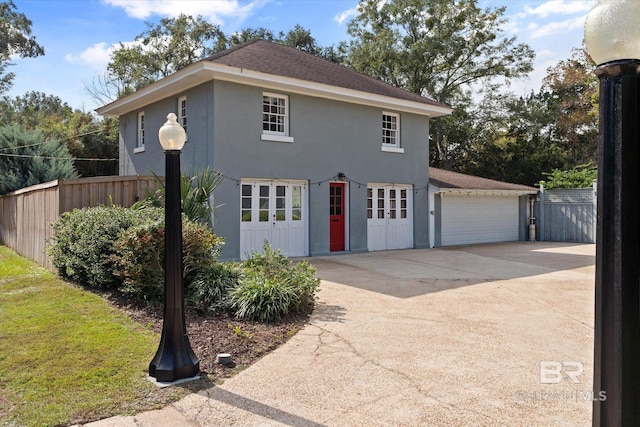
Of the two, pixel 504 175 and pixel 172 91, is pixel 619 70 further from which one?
pixel 504 175

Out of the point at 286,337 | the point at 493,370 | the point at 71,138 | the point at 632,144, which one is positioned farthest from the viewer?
the point at 71,138

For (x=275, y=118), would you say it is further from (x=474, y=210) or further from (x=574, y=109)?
(x=574, y=109)

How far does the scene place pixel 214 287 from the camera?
7023 millimetres

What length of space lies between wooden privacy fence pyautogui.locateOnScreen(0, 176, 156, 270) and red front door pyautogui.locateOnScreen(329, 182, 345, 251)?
5948 mm

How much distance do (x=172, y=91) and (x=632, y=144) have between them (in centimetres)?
1330

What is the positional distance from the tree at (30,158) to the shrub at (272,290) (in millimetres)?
14228

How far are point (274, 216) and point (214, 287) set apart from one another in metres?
6.46

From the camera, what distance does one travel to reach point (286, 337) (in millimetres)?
5789

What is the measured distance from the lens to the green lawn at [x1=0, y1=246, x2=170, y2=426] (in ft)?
12.3

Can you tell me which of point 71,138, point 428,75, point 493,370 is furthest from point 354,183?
point 428,75

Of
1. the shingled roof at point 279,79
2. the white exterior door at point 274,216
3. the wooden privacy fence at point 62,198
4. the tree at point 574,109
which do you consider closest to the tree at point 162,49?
the shingled roof at point 279,79

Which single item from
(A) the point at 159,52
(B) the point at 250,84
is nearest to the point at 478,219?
(B) the point at 250,84

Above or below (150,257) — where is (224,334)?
below

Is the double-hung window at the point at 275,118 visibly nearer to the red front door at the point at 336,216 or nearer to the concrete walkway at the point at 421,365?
the red front door at the point at 336,216
